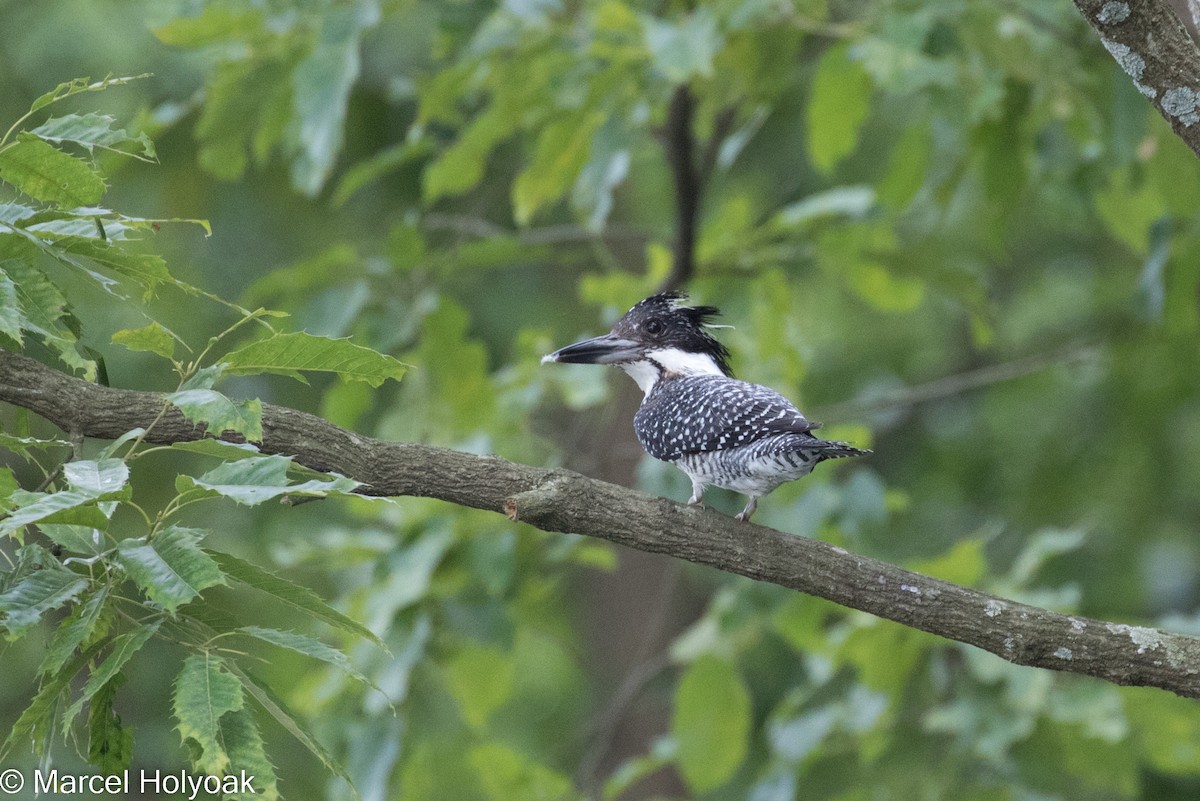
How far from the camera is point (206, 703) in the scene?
1.88 metres

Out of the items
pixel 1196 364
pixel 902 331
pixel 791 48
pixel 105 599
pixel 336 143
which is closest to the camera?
pixel 105 599

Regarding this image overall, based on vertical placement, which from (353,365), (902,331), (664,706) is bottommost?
(664,706)

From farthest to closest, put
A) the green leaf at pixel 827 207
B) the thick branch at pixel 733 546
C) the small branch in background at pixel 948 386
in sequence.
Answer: the small branch in background at pixel 948 386 → the green leaf at pixel 827 207 → the thick branch at pixel 733 546

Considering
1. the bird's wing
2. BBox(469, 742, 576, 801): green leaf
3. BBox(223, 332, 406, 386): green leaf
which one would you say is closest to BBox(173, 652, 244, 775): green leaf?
BBox(223, 332, 406, 386): green leaf

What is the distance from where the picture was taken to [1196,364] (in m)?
6.44

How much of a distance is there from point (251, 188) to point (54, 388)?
625cm

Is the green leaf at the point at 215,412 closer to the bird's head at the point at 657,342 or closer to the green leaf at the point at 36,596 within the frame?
the green leaf at the point at 36,596

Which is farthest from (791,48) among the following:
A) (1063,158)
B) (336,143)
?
(336,143)

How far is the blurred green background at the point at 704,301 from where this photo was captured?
482 cm

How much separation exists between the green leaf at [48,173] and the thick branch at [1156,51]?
1.91 m

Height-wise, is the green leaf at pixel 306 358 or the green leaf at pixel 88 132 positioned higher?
the green leaf at pixel 88 132

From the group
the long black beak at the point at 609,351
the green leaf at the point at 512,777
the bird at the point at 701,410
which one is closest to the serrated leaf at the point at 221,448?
the bird at the point at 701,410

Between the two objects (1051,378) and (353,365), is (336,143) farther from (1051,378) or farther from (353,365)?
(1051,378)

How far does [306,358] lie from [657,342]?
2.71 m
